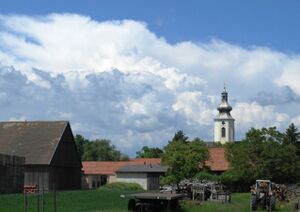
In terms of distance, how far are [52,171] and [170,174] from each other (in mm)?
14277

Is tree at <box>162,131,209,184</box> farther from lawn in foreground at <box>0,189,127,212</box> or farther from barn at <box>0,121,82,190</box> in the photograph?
lawn in foreground at <box>0,189,127,212</box>

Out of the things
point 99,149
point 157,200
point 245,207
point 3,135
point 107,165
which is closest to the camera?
point 157,200

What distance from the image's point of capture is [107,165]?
107438mm

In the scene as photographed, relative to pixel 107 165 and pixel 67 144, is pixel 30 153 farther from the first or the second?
pixel 107 165

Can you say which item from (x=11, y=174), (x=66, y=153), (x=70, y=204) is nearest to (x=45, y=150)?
(x=66, y=153)

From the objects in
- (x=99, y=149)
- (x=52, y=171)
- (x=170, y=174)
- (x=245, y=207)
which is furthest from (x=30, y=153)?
(x=99, y=149)

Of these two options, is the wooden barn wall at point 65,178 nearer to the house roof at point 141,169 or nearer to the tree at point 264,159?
the house roof at point 141,169

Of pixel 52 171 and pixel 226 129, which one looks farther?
pixel 226 129

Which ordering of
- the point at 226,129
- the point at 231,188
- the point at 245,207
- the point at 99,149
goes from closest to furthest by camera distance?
1. the point at 245,207
2. the point at 231,188
3. the point at 99,149
4. the point at 226,129

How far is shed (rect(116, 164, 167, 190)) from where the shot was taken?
97062 millimetres

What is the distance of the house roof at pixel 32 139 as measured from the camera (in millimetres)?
75562

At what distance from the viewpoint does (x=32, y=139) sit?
257 feet

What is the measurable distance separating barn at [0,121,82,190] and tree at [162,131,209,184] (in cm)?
1204

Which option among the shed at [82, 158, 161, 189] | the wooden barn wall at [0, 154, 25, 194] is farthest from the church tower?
the wooden barn wall at [0, 154, 25, 194]
